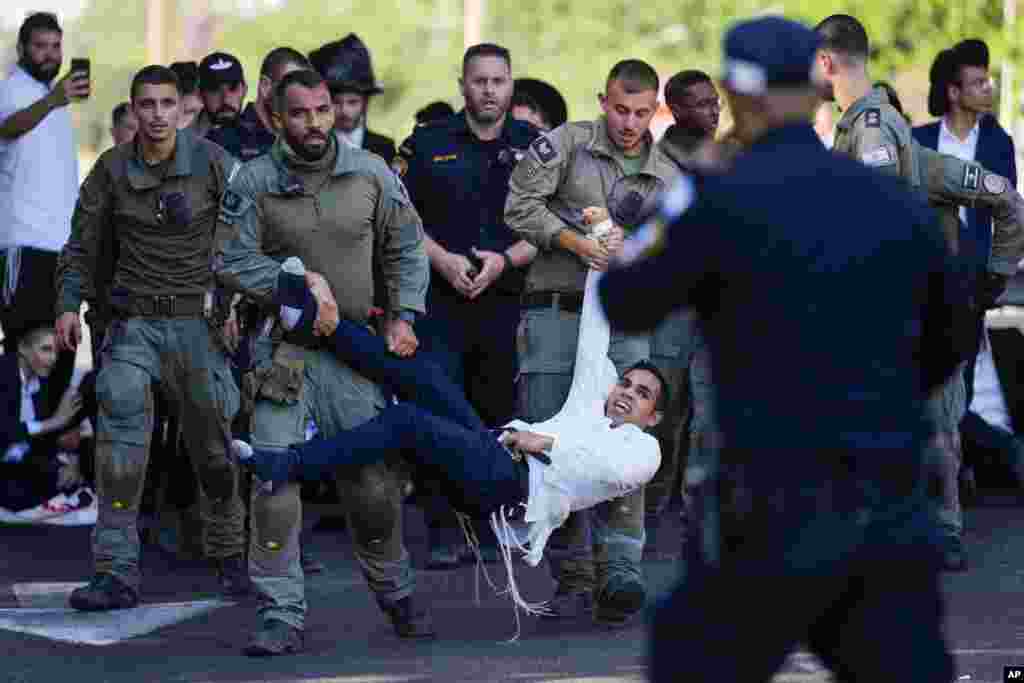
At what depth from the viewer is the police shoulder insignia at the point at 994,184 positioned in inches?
383

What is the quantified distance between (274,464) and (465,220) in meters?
2.57

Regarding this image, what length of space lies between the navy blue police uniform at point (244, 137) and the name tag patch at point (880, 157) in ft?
10.1

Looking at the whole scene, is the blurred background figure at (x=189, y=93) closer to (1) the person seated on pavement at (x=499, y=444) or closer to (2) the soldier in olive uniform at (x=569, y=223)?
(2) the soldier in olive uniform at (x=569, y=223)

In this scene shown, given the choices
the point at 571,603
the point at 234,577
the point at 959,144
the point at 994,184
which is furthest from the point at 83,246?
the point at 959,144

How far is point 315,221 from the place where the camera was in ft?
27.0

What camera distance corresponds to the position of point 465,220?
10.2 m

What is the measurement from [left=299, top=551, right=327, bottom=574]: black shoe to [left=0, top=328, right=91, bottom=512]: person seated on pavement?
1.88 metres

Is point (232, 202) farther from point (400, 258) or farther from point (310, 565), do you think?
point (310, 565)

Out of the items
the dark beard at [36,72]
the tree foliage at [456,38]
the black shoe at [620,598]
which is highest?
the tree foliage at [456,38]

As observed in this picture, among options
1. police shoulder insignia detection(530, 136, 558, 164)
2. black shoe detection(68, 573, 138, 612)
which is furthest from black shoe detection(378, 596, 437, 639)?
police shoulder insignia detection(530, 136, 558, 164)

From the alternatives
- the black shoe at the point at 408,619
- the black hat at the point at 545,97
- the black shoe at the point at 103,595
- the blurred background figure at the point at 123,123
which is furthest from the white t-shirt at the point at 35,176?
the black shoe at the point at 408,619

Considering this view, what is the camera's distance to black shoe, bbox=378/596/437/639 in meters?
8.34

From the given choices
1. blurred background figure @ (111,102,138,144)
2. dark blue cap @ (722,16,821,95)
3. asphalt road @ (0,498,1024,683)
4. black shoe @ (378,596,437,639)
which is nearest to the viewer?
dark blue cap @ (722,16,821,95)

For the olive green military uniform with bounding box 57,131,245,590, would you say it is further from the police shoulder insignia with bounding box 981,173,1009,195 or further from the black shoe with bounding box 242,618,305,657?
the police shoulder insignia with bounding box 981,173,1009,195
